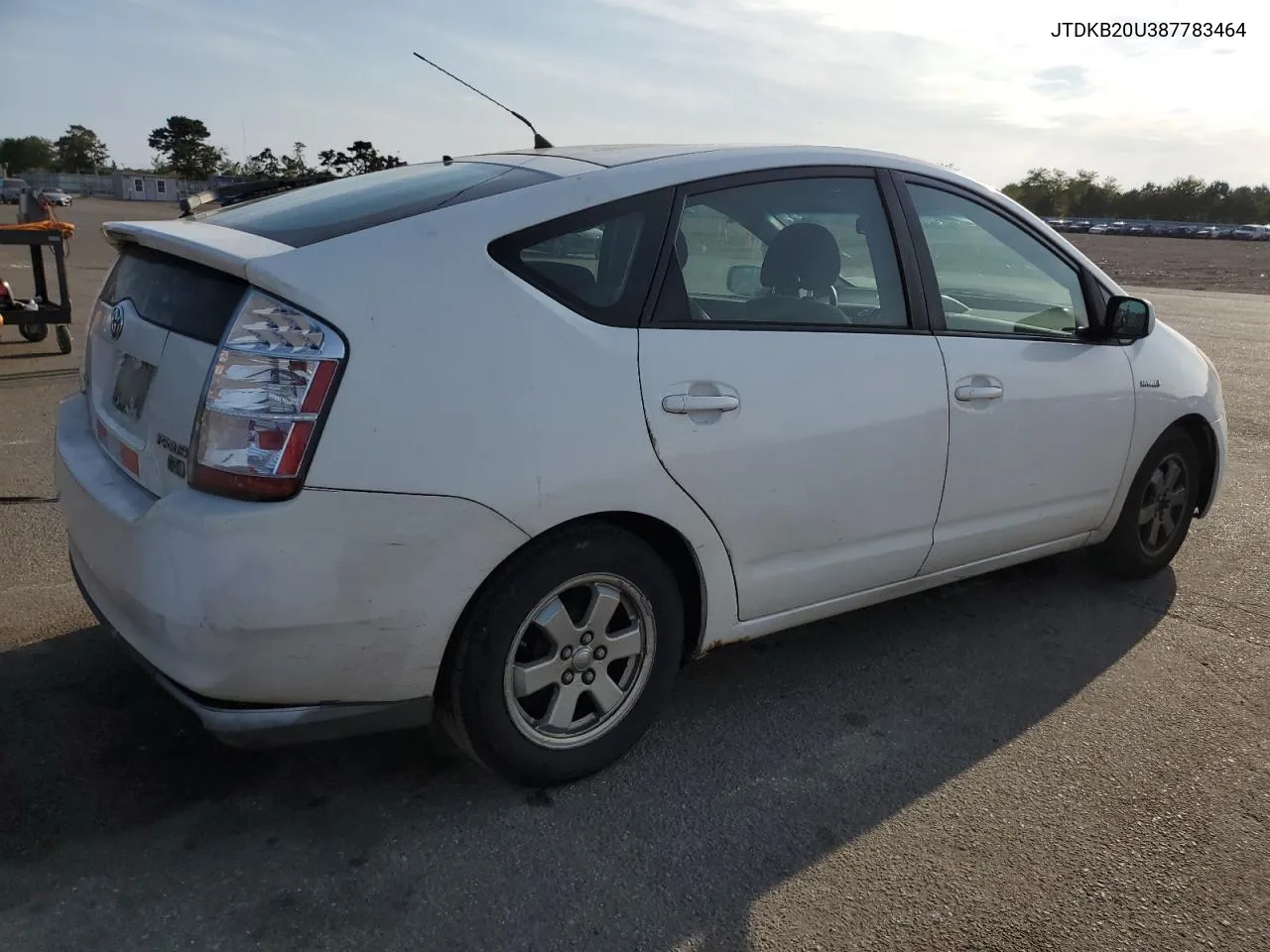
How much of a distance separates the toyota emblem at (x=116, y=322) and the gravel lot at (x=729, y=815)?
113cm

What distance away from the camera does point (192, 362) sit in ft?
7.98

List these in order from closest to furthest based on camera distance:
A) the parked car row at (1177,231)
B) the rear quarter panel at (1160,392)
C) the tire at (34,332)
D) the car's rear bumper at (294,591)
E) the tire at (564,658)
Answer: the car's rear bumper at (294,591) → the tire at (564,658) → the rear quarter panel at (1160,392) → the tire at (34,332) → the parked car row at (1177,231)

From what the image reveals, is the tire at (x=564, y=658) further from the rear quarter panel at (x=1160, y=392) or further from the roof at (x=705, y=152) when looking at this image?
the rear quarter panel at (x=1160, y=392)

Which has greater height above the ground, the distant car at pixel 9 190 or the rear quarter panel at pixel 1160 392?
the rear quarter panel at pixel 1160 392

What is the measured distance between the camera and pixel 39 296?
→ 31.7ft

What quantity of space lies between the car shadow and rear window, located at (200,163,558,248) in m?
1.45

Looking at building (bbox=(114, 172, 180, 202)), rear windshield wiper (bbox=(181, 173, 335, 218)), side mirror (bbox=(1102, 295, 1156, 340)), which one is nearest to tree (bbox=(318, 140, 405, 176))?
rear windshield wiper (bbox=(181, 173, 335, 218))

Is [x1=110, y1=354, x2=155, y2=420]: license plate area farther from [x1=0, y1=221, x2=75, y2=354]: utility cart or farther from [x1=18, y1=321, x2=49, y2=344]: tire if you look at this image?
[x1=18, y1=321, x2=49, y2=344]: tire

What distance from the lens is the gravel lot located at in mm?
2357

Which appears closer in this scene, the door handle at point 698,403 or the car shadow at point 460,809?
the car shadow at point 460,809

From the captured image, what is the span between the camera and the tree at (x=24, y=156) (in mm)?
114438

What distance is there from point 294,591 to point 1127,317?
3.25 meters

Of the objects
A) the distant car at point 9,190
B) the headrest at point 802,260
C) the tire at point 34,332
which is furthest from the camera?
the distant car at point 9,190

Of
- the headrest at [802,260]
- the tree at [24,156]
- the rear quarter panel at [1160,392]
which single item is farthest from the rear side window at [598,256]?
the tree at [24,156]
